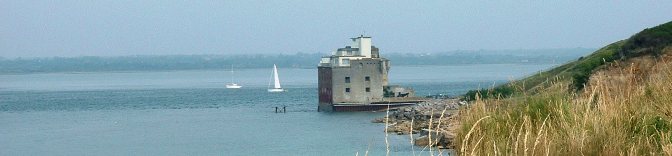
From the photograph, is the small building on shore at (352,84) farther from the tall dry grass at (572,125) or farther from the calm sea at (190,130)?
the tall dry grass at (572,125)

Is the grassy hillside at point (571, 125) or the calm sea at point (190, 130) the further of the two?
the calm sea at point (190, 130)

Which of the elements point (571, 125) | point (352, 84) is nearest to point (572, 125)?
point (571, 125)

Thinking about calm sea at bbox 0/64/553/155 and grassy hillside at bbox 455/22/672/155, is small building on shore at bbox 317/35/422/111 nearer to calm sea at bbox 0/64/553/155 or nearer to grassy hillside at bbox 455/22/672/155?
calm sea at bbox 0/64/553/155

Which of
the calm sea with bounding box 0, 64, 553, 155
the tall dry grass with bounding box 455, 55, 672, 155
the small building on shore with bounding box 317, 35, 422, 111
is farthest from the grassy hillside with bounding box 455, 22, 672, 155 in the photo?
the small building on shore with bounding box 317, 35, 422, 111

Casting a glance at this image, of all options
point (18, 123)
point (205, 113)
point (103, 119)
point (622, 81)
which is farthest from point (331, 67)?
point (622, 81)

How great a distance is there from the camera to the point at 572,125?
844 cm

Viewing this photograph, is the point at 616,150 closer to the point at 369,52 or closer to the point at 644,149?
the point at 644,149

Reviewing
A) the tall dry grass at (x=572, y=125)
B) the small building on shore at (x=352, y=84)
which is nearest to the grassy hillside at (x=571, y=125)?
the tall dry grass at (x=572, y=125)

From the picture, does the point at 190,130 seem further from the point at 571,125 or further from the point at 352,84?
the point at 571,125

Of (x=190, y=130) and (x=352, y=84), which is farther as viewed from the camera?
(x=352, y=84)

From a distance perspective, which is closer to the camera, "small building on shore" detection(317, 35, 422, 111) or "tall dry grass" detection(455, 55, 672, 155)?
"tall dry grass" detection(455, 55, 672, 155)

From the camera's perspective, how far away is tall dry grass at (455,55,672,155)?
292 inches

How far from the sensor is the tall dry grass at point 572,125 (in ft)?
24.3

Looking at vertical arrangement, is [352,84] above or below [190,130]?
above
